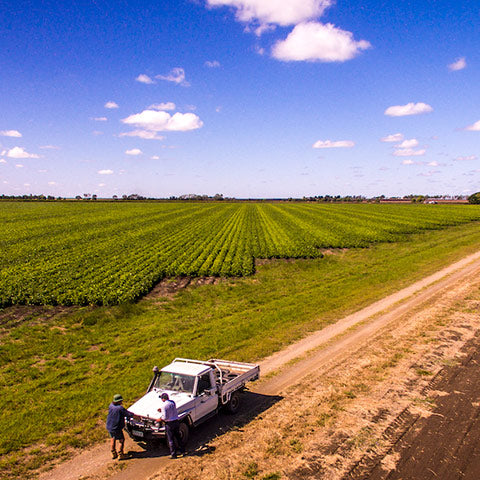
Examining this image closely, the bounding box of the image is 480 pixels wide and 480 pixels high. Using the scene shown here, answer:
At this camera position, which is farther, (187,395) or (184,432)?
(187,395)

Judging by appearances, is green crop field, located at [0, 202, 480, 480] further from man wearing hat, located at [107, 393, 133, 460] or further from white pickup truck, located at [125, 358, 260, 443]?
white pickup truck, located at [125, 358, 260, 443]

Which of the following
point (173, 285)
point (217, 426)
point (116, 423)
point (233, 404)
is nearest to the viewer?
point (116, 423)

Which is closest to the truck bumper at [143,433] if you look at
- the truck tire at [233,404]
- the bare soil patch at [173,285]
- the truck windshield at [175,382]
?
the truck windshield at [175,382]

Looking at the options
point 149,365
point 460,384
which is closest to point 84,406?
point 149,365

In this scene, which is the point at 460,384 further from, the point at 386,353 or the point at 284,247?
the point at 284,247

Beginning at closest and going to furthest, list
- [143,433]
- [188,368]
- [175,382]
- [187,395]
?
[143,433] → [187,395] → [175,382] → [188,368]

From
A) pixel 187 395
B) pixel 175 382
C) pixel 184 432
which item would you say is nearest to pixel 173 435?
pixel 184 432

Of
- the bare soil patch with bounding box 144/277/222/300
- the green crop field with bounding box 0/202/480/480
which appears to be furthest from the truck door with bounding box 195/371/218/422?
the bare soil patch with bounding box 144/277/222/300

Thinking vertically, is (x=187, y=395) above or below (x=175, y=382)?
below

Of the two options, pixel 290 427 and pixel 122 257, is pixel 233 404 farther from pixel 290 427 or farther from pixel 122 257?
pixel 122 257
